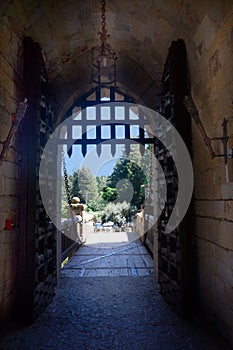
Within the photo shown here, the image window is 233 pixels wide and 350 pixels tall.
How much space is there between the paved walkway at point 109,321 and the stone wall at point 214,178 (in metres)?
0.31

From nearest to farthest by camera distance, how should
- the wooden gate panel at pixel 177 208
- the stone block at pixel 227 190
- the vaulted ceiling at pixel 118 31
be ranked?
the stone block at pixel 227 190, the vaulted ceiling at pixel 118 31, the wooden gate panel at pixel 177 208

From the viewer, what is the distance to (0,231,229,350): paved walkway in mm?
1887

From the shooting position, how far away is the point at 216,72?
75.0 inches

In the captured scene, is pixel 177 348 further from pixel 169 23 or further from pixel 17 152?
pixel 169 23

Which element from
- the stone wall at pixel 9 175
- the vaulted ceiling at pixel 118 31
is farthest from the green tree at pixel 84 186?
the stone wall at pixel 9 175

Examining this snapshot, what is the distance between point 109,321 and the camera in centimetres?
229

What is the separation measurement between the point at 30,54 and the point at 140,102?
155 cm

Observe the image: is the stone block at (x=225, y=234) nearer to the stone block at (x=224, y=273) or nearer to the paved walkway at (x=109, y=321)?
the stone block at (x=224, y=273)

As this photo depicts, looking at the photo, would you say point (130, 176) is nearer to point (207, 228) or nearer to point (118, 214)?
point (118, 214)

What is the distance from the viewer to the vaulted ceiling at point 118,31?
6.86ft

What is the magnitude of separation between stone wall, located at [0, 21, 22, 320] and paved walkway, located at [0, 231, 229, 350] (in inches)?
13.7

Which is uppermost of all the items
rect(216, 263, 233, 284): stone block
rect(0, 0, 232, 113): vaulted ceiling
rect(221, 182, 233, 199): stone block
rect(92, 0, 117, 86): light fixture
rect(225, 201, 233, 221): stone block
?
rect(0, 0, 232, 113): vaulted ceiling

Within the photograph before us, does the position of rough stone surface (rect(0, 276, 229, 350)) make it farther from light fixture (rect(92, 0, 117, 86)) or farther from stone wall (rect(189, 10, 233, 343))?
light fixture (rect(92, 0, 117, 86))

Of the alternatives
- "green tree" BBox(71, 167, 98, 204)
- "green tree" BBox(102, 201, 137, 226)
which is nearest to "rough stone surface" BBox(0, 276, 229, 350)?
"green tree" BBox(102, 201, 137, 226)
